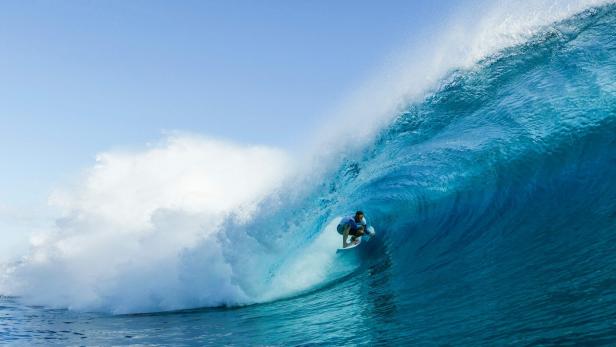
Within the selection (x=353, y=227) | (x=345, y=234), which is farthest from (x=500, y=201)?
(x=345, y=234)

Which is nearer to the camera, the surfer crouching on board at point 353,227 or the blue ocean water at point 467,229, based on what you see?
the blue ocean water at point 467,229

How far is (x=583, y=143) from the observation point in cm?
904

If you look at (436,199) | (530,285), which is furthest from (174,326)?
(436,199)

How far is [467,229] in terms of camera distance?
9.01m

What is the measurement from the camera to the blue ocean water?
486 centimetres

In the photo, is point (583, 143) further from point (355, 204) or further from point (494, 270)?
point (355, 204)

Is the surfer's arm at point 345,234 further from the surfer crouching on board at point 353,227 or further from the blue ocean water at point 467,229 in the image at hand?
the blue ocean water at point 467,229

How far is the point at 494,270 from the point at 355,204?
6983mm

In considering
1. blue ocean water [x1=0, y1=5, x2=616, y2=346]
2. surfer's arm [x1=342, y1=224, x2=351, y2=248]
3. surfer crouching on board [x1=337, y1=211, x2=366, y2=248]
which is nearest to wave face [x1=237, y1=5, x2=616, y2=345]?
blue ocean water [x1=0, y1=5, x2=616, y2=346]

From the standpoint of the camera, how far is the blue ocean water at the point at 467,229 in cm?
486

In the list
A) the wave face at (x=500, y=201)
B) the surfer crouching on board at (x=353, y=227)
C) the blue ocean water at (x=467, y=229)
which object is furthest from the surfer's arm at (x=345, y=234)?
the wave face at (x=500, y=201)

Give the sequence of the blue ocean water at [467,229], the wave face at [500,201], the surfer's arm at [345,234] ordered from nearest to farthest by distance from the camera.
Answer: the wave face at [500,201] → the blue ocean water at [467,229] → the surfer's arm at [345,234]

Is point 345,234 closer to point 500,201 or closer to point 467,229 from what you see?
point 467,229

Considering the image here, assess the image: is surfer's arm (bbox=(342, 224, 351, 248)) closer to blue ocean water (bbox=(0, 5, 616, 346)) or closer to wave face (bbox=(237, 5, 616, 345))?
blue ocean water (bbox=(0, 5, 616, 346))
